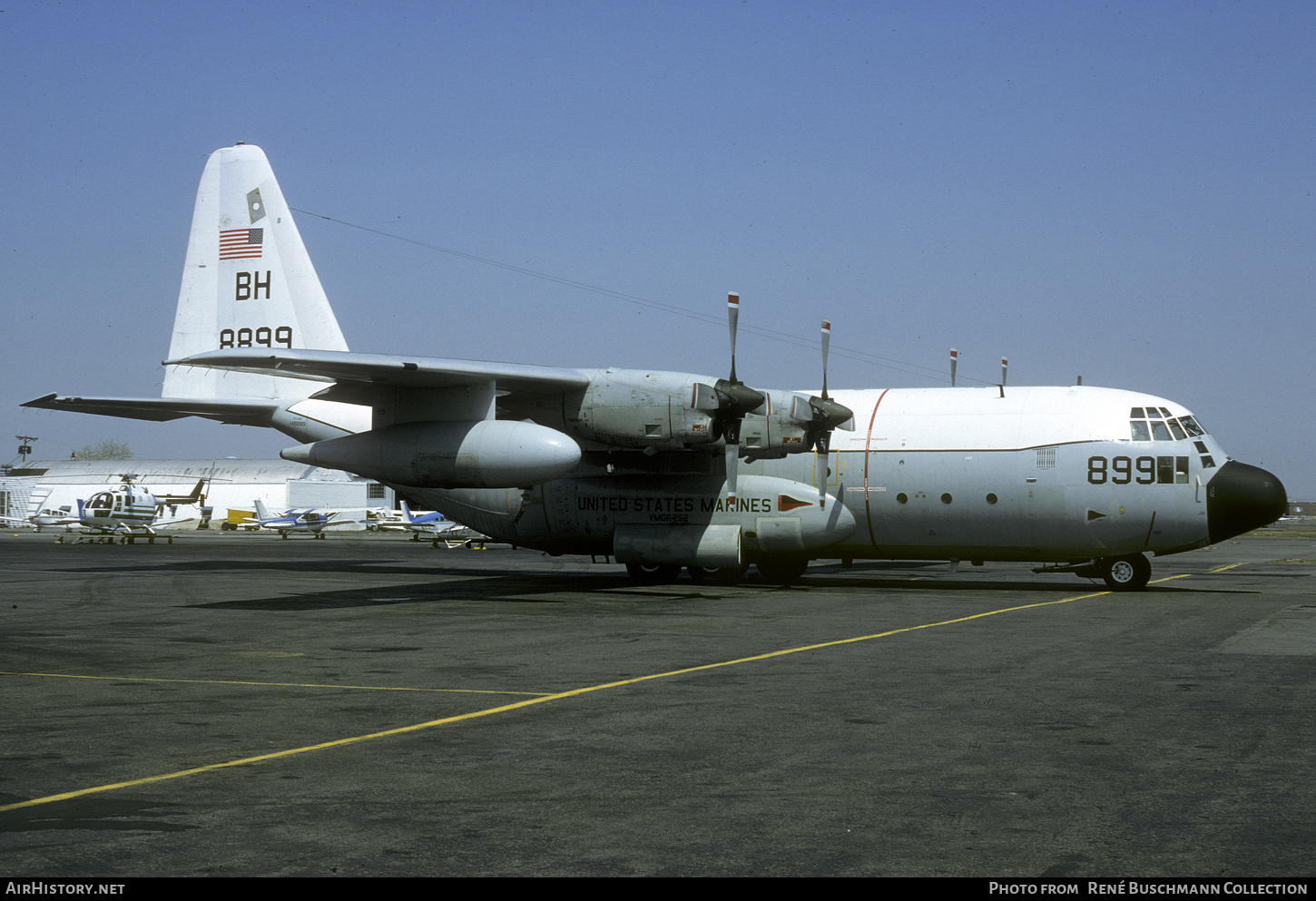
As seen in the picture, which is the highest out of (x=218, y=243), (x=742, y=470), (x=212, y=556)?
(x=218, y=243)

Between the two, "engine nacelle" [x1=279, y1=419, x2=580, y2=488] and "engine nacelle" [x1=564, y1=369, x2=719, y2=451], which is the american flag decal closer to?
"engine nacelle" [x1=279, y1=419, x2=580, y2=488]

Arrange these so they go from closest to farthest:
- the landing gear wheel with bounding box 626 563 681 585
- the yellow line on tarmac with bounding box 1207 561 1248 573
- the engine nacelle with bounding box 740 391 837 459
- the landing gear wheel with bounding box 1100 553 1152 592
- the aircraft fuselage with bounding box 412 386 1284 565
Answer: the aircraft fuselage with bounding box 412 386 1284 565 < the engine nacelle with bounding box 740 391 837 459 < the landing gear wheel with bounding box 1100 553 1152 592 < the landing gear wheel with bounding box 626 563 681 585 < the yellow line on tarmac with bounding box 1207 561 1248 573

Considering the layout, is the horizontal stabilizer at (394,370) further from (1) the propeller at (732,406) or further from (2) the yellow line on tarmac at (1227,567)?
(2) the yellow line on tarmac at (1227,567)

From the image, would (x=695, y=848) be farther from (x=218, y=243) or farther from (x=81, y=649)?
(x=218, y=243)

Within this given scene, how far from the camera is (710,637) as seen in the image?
16734 millimetres

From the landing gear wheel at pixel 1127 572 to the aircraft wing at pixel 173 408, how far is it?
845 inches

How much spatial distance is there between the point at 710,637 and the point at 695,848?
10.7 meters

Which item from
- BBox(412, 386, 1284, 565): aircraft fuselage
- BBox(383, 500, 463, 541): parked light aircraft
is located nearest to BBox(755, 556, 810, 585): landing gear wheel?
BBox(412, 386, 1284, 565): aircraft fuselage

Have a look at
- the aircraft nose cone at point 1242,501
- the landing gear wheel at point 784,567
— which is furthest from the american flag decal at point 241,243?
the aircraft nose cone at point 1242,501

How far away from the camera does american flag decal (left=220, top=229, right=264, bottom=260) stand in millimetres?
31203

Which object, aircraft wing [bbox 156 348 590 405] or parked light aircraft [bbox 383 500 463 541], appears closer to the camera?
aircraft wing [bbox 156 348 590 405]

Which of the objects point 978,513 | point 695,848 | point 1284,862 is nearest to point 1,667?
point 695,848

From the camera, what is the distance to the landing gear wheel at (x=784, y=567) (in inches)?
1127

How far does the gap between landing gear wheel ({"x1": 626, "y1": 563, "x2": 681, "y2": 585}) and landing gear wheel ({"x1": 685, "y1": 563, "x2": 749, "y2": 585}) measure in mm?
467
